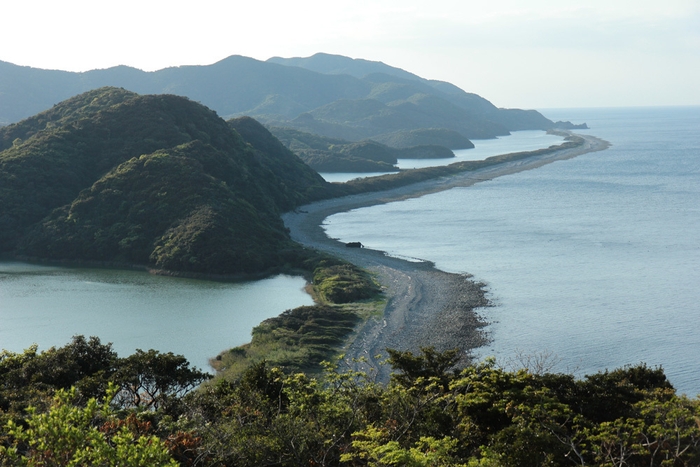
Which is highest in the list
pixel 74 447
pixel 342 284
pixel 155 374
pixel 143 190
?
pixel 143 190

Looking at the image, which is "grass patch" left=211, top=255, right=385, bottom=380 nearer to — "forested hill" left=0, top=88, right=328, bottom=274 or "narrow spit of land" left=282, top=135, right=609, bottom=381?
"narrow spit of land" left=282, top=135, right=609, bottom=381

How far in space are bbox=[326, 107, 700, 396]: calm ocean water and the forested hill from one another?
1125 centimetres

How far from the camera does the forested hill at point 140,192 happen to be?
52.2 metres

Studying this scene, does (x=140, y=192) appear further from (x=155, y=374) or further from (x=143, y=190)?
(x=155, y=374)

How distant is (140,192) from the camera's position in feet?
192

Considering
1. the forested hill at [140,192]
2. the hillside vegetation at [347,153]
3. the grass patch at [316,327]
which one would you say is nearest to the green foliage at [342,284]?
the grass patch at [316,327]

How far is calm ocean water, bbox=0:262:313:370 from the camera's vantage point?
33.7 meters

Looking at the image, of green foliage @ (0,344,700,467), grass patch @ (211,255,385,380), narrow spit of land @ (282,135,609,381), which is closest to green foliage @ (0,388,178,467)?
green foliage @ (0,344,700,467)

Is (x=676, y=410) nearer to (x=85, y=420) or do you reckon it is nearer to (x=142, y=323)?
(x=85, y=420)

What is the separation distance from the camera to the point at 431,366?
63.6 feet

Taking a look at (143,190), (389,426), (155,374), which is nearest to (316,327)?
(155,374)

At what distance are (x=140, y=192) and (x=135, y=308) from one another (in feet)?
69.2

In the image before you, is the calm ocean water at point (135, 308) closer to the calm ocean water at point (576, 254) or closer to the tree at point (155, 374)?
the tree at point (155, 374)

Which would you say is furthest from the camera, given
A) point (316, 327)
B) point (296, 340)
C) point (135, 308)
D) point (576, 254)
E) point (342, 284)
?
point (576, 254)
